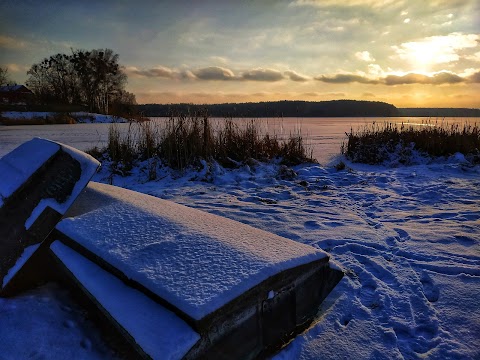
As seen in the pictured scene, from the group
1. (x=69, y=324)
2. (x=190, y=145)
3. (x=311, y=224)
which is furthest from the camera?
(x=190, y=145)

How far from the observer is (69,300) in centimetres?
174

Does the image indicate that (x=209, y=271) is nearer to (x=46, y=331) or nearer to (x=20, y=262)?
(x=46, y=331)

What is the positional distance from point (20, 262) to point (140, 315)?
99 cm

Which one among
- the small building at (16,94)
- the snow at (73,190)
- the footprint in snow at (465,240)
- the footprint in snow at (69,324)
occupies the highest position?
the small building at (16,94)

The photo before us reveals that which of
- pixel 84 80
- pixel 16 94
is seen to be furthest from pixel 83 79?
pixel 16 94

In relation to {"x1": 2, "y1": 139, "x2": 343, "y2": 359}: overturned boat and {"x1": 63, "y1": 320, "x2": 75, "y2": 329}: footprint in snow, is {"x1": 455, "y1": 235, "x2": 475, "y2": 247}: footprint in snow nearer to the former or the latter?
{"x1": 2, "y1": 139, "x2": 343, "y2": 359}: overturned boat

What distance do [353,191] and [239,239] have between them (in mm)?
3785

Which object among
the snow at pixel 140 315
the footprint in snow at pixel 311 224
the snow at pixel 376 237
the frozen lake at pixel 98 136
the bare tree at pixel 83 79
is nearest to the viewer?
the snow at pixel 140 315

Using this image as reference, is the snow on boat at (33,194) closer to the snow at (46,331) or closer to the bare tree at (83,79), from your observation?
the snow at (46,331)

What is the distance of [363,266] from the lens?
2412mm

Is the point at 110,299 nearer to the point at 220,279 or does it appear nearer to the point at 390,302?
Answer: the point at 220,279

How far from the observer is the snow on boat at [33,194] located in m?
1.76

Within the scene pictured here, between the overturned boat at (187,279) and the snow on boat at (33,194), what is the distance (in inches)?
2.5

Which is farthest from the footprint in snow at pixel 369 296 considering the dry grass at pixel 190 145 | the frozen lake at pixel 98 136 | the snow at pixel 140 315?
the frozen lake at pixel 98 136
